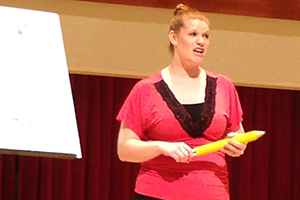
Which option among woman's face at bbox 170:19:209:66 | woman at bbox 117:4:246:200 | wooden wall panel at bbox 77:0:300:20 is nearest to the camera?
woman at bbox 117:4:246:200

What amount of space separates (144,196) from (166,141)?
0.18 metres

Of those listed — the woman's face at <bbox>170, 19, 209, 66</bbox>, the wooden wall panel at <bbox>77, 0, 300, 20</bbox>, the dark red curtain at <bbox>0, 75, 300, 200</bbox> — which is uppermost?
the wooden wall panel at <bbox>77, 0, 300, 20</bbox>

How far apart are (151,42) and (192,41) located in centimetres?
140

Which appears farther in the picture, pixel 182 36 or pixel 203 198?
pixel 182 36

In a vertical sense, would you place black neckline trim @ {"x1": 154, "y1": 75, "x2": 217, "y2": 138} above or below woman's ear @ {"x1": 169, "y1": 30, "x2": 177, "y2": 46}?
below

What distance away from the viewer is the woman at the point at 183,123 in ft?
5.80

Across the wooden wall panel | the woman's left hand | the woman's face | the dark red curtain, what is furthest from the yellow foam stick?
the dark red curtain

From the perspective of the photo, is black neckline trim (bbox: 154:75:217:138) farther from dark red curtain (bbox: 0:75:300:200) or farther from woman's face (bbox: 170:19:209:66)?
dark red curtain (bbox: 0:75:300:200)

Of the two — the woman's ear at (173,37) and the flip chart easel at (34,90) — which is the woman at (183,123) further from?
the flip chart easel at (34,90)

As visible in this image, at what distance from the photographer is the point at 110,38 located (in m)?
3.24

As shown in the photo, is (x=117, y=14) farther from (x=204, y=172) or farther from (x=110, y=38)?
(x=204, y=172)

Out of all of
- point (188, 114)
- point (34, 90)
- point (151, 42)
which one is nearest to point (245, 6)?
point (151, 42)

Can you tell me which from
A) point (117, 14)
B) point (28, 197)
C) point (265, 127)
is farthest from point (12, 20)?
point (265, 127)

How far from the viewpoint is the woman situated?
177 cm
